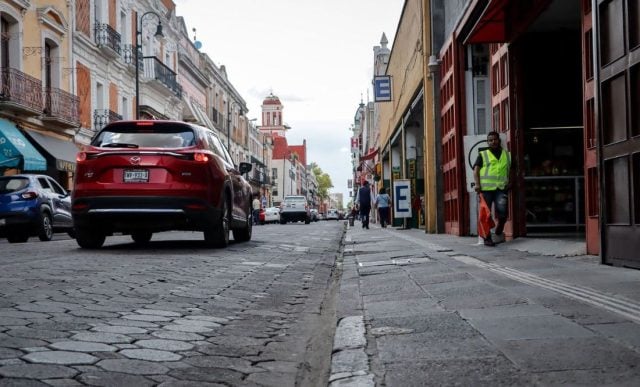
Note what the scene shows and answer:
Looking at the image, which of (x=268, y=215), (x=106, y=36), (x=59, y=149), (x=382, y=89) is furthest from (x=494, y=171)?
(x=268, y=215)

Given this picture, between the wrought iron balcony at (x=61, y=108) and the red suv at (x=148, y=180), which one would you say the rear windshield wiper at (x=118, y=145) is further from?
the wrought iron balcony at (x=61, y=108)

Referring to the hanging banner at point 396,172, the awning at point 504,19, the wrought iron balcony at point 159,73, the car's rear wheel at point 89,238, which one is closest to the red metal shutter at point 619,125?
the awning at point 504,19

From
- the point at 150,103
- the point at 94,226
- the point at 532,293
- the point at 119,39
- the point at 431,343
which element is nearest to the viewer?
the point at 431,343

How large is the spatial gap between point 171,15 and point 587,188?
42979 millimetres

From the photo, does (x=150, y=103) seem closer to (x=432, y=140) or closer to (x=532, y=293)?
(x=432, y=140)

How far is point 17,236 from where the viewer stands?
16891 mm

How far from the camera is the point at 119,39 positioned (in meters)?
34.6

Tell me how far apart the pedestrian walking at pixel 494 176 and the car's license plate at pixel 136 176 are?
4520 millimetres

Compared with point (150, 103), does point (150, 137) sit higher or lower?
lower

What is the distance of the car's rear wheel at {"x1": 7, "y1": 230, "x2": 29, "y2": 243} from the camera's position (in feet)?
54.5

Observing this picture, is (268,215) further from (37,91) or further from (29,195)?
(29,195)

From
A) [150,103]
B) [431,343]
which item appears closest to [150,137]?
[431,343]

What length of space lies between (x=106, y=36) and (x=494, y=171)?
2590cm

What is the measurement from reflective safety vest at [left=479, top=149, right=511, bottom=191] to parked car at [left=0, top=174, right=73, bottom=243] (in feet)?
33.4
